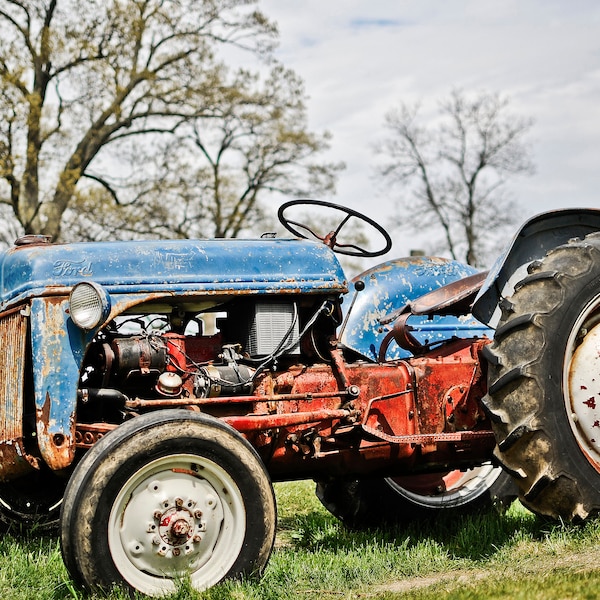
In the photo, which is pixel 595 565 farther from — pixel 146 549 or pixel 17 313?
pixel 17 313

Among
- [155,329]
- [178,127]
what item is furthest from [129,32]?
[155,329]

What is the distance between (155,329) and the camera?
4.69 m

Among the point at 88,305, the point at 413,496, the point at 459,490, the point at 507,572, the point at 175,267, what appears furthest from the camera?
the point at 459,490

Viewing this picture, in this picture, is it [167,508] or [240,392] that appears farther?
[240,392]

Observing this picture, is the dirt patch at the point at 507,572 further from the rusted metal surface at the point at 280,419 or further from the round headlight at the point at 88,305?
the round headlight at the point at 88,305

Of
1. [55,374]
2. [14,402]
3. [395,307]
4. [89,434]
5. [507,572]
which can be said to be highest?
[395,307]

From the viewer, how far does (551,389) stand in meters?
4.25

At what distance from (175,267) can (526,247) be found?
1864 millimetres

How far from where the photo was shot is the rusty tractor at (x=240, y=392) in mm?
3680

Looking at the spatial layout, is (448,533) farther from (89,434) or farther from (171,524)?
(89,434)

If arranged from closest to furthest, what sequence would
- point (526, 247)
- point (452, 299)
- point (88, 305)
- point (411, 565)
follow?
1. point (88, 305)
2. point (411, 565)
3. point (526, 247)
4. point (452, 299)

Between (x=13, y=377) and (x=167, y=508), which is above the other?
(x=13, y=377)

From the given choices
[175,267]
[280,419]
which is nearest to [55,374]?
[175,267]

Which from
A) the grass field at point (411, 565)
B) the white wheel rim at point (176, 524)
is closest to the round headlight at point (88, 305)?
the white wheel rim at point (176, 524)
